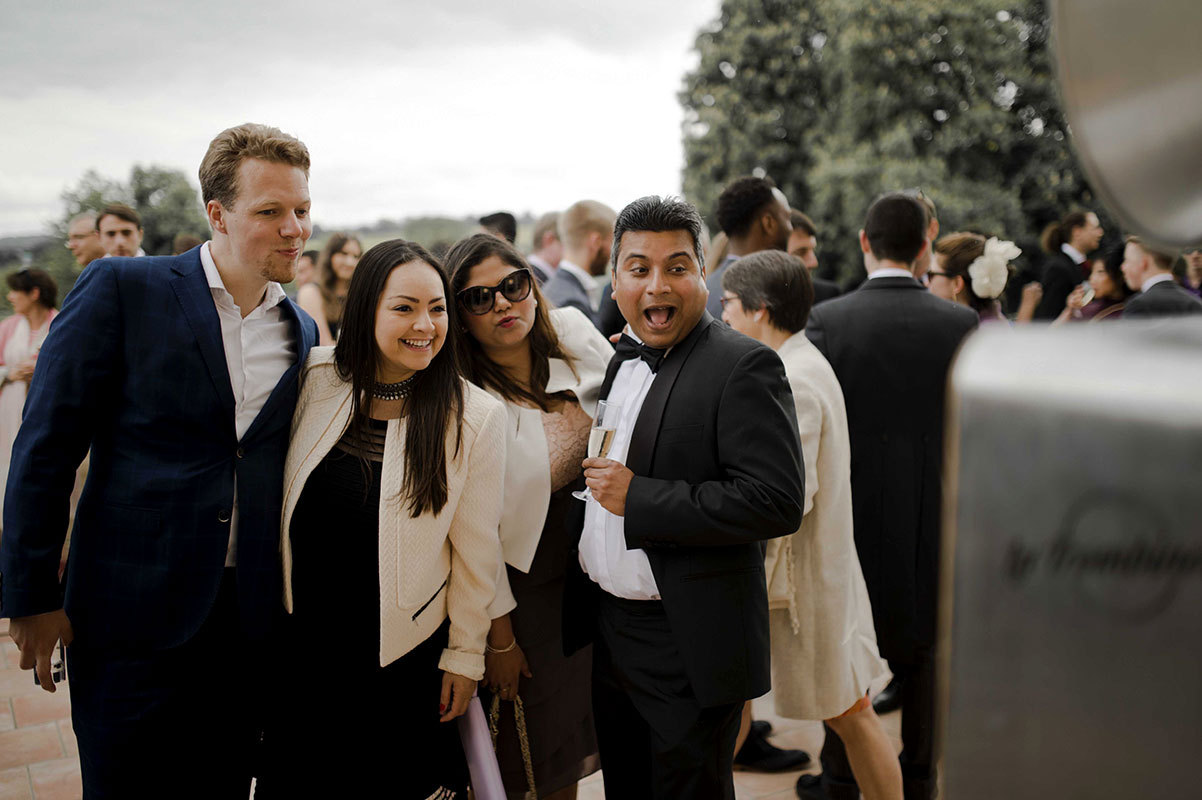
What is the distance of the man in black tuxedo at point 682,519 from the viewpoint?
1.73m

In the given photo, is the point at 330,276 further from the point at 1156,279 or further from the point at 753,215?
the point at 1156,279

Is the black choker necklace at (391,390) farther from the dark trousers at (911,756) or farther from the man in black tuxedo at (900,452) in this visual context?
the dark trousers at (911,756)

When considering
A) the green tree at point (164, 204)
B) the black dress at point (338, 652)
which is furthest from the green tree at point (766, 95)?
the black dress at point (338, 652)

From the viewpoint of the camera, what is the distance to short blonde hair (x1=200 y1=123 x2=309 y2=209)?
190 cm

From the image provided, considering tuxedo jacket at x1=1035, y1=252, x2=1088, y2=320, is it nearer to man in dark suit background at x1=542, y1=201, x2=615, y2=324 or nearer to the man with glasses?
man in dark suit background at x1=542, y1=201, x2=615, y2=324

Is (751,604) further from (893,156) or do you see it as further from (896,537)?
(893,156)

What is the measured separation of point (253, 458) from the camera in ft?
6.31

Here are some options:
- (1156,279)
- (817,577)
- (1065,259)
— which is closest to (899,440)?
(817,577)

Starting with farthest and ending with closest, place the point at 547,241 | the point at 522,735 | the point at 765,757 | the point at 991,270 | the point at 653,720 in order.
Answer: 1. the point at 547,241
2. the point at 991,270
3. the point at 765,757
4. the point at 522,735
5. the point at 653,720

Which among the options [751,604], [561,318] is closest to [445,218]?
[561,318]

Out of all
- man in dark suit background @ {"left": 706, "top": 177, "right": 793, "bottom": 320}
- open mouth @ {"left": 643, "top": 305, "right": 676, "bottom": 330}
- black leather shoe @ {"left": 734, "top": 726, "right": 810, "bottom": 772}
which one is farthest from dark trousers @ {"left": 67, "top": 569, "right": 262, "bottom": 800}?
man in dark suit background @ {"left": 706, "top": 177, "right": 793, "bottom": 320}

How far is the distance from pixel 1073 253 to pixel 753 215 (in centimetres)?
381

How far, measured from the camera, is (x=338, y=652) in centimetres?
197

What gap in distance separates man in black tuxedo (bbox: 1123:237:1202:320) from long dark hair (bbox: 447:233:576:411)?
2.36 m
